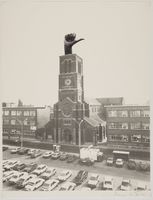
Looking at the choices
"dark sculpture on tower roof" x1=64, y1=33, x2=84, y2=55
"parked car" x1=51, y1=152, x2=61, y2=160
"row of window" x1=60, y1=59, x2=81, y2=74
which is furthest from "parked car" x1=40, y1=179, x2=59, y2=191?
"dark sculpture on tower roof" x1=64, y1=33, x2=84, y2=55

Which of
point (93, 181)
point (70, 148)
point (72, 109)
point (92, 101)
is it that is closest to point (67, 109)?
point (72, 109)

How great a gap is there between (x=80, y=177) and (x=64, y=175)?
0.16 m

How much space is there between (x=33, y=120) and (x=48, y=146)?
0.30 meters

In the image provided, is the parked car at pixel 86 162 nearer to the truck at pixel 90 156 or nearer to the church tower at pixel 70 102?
the truck at pixel 90 156

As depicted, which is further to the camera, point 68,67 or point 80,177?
point 68,67

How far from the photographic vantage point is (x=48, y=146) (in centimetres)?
272

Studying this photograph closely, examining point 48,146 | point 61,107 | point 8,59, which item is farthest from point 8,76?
point 48,146

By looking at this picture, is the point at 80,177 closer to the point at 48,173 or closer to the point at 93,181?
the point at 93,181

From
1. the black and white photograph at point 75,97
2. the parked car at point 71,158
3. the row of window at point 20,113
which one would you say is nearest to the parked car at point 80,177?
the black and white photograph at point 75,97

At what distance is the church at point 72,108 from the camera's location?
2654mm

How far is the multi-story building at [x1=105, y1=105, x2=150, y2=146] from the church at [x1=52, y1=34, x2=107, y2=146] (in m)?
0.15

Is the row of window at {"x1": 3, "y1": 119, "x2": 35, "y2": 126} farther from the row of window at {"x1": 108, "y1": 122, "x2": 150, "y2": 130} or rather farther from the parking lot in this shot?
the row of window at {"x1": 108, "y1": 122, "x2": 150, "y2": 130}

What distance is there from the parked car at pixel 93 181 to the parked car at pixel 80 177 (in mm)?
53

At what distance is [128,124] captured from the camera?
262 cm
